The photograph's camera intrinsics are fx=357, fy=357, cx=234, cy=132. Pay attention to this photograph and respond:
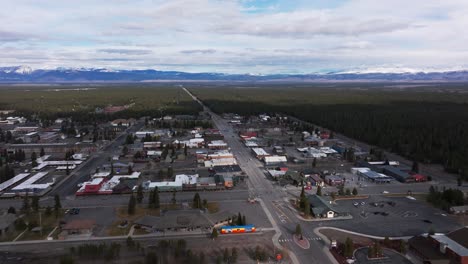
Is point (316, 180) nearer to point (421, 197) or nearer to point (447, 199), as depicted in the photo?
point (421, 197)

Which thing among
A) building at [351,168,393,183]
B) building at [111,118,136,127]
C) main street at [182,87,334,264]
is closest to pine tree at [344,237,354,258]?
main street at [182,87,334,264]

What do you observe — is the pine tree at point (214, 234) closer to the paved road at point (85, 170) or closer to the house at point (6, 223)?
the house at point (6, 223)

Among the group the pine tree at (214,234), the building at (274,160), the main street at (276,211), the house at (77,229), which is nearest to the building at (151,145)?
the main street at (276,211)

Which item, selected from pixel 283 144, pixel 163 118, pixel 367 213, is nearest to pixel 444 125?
pixel 283 144

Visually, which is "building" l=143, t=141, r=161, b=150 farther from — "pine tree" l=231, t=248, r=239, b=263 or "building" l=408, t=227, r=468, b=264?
"building" l=408, t=227, r=468, b=264

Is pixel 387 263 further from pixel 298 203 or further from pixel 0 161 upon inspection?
pixel 0 161

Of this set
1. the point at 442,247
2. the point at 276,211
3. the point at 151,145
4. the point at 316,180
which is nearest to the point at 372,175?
the point at 316,180
